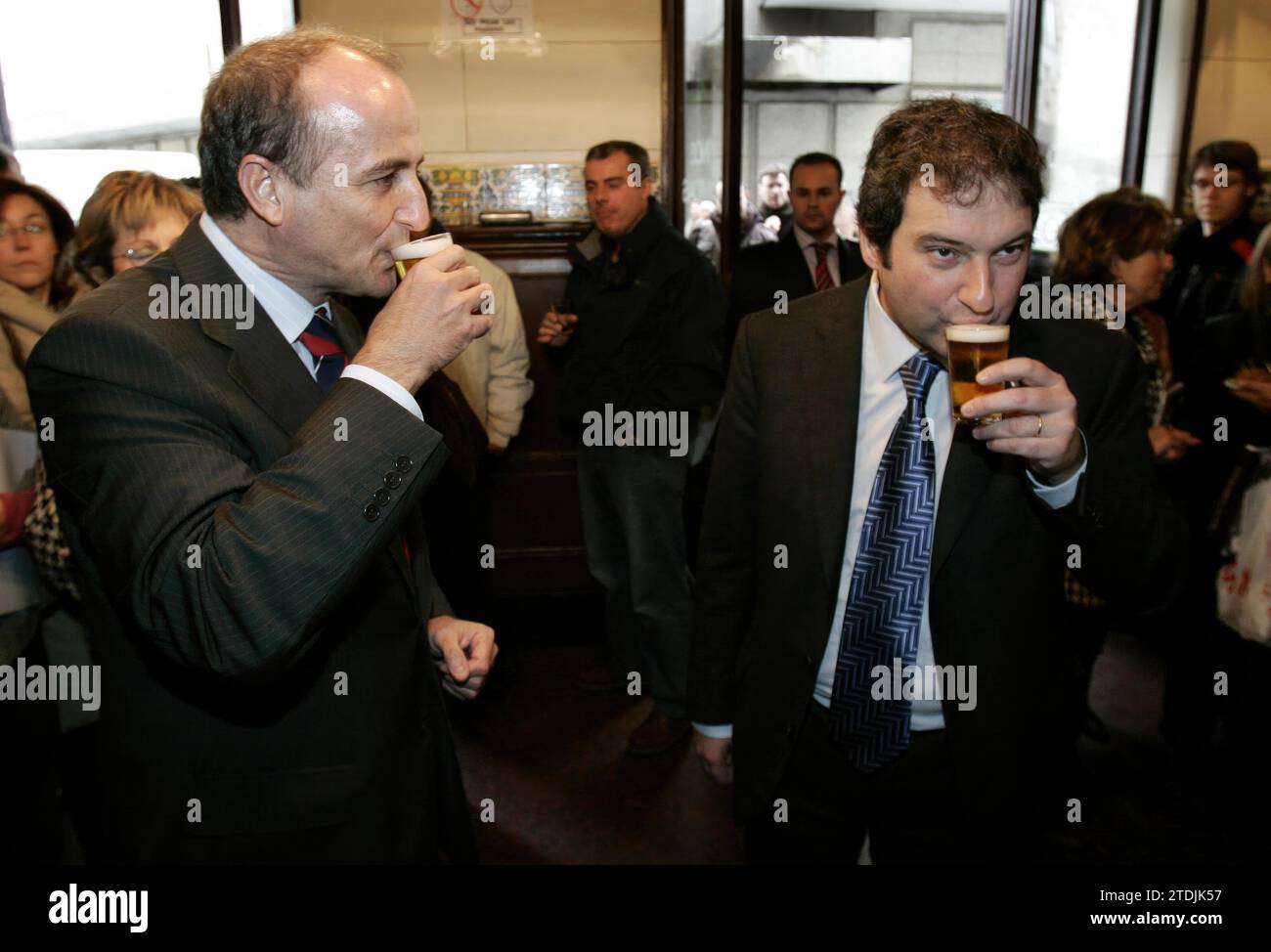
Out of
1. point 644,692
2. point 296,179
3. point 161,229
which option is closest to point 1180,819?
point 644,692

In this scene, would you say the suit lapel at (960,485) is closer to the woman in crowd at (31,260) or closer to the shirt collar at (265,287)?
the shirt collar at (265,287)

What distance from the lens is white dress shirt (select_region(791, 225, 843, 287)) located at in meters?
4.20

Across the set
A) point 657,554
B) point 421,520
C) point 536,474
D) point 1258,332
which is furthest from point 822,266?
point 421,520

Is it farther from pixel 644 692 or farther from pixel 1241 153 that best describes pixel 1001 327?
Result: pixel 1241 153

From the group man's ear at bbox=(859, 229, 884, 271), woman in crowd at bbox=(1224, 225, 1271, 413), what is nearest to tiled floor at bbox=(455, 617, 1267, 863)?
woman in crowd at bbox=(1224, 225, 1271, 413)

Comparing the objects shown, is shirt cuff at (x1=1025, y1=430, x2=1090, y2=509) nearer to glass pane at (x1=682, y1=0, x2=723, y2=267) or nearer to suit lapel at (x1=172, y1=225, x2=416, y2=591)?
suit lapel at (x1=172, y1=225, x2=416, y2=591)

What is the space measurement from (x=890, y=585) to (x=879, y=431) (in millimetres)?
270

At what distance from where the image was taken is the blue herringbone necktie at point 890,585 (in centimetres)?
160

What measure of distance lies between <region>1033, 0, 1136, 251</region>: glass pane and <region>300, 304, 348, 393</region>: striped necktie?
4.46 m

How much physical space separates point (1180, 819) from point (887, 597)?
2.10 m

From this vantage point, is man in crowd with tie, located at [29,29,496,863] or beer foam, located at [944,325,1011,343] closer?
man in crowd with tie, located at [29,29,496,863]

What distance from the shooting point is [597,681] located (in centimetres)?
402

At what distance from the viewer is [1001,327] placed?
4.39 feet
